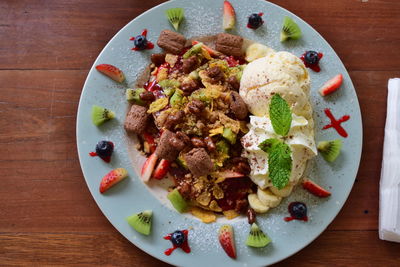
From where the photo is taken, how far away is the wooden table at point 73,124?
2.51 metres

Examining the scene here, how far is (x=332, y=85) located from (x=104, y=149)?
1.34 metres

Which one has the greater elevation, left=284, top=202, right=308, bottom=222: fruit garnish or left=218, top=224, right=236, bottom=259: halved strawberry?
left=284, top=202, right=308, bottom=222: fruit garnish

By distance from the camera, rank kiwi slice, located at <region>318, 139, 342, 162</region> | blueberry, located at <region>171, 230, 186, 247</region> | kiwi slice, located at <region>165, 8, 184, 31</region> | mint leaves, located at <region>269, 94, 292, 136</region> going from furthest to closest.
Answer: kiwi slice, located at <region>165, 8, 184, 31</region>, kiwi slice, located at <region>318, 139, 342, 162</region>, blueberry, located at <region>171, 230, 186, 247</region>, mint leaves, located at <region>269, 94, 292, 136</region>

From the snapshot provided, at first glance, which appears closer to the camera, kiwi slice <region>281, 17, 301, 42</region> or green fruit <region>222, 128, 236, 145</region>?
green fruit <region>222, 128, 236, 145</region>

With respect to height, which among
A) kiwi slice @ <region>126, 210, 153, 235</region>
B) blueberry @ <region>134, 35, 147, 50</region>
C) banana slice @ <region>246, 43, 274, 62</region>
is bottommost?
kiwi slice @ <region>126, 210, 153, 235</region>

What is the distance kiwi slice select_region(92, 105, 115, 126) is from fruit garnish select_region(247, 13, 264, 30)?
98cm

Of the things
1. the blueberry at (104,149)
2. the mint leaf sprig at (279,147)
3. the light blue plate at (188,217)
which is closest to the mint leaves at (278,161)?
the mint leaf sprig at (279,147)

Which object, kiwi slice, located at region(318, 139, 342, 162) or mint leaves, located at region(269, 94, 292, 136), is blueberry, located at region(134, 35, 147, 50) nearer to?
mint leaves, located at region(269, 94, 292, 136)

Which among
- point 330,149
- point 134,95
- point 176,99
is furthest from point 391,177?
point 134,95

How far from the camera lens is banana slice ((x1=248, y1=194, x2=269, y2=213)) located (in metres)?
2.35

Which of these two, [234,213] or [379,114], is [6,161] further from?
[379,114]

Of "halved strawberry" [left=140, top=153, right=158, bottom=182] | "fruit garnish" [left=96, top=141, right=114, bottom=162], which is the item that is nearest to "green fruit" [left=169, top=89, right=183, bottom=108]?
"halved strawberry" [left=140, top=153, right=158, bottom=182]

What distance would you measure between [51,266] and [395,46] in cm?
247

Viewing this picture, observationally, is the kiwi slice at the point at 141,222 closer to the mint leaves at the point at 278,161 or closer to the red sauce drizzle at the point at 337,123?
the mint leaves at the point at 278,161
